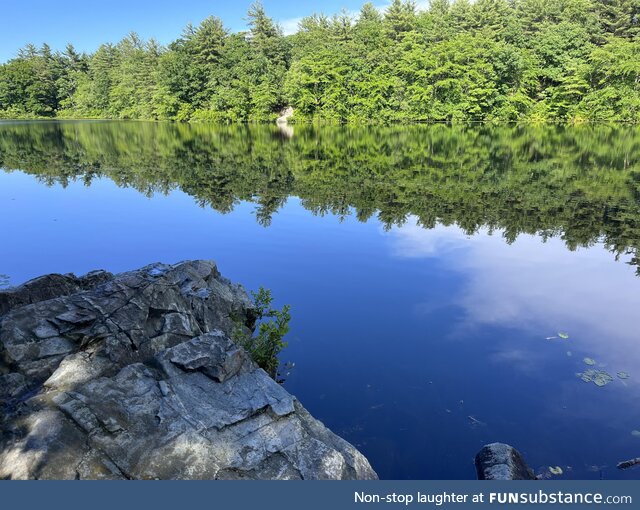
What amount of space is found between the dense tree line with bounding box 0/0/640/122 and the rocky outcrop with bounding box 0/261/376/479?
60.5 m

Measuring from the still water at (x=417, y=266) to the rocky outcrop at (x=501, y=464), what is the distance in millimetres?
300

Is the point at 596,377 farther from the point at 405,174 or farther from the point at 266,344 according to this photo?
the point at 405,174

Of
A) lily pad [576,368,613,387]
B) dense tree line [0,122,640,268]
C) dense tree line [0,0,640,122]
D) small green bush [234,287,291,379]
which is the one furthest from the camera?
dense tree line [0,0,640,122]

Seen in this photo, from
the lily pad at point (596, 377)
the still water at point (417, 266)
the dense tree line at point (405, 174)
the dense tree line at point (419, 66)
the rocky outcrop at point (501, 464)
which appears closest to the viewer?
the rocky outcrop at point (501, 464)

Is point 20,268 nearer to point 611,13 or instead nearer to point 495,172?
point 495,172

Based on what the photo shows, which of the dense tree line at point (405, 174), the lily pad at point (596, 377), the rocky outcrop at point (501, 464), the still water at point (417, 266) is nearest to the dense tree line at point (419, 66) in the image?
the dense tree line at point (405, 174)

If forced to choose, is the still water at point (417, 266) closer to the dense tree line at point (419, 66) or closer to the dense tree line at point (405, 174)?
the dense tree line at point (405, 174)

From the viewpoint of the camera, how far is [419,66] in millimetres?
61375

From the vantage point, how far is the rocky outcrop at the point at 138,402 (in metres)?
4.77

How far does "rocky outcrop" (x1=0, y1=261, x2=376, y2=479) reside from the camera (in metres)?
4.77

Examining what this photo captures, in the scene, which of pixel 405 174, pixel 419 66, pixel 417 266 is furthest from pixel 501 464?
pixel 419 66

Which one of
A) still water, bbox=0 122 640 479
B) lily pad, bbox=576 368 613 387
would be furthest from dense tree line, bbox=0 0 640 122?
lily pad, bbox=576 368 613 387

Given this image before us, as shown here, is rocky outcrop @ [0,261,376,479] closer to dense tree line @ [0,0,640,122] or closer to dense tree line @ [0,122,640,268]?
dense tree line @ [0,122,640,268]

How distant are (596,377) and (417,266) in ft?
19.6
